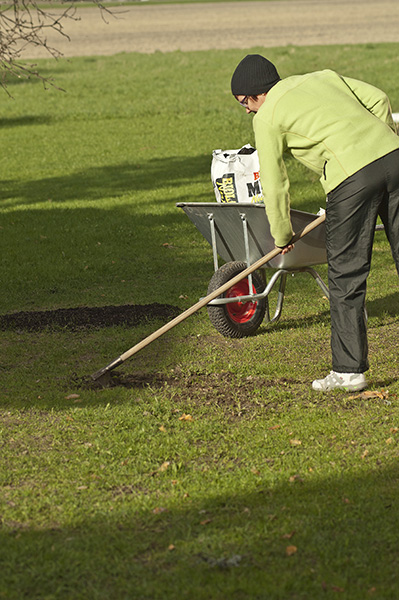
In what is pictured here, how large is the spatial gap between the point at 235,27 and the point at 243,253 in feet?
129

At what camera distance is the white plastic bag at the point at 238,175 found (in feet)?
20.0

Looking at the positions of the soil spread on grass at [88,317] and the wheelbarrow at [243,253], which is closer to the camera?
the wheelbarrow at [243,253]

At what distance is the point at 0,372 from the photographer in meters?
5.68

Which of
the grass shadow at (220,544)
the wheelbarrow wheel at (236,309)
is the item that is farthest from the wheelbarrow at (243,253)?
the grass shadow at (220,544)

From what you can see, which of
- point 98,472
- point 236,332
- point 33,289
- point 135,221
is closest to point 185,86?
point 135,221

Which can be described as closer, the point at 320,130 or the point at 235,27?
the point at 320,130

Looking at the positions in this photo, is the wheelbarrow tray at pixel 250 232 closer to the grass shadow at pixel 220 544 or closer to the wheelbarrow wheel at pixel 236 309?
the wheelbarrow wheel at pixel 236 309

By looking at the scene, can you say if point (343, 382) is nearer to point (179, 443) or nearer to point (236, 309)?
point (179, 443)

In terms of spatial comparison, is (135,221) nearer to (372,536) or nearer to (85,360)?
(85,360)

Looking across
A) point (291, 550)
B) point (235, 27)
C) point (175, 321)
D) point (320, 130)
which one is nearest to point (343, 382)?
point (175, 321)

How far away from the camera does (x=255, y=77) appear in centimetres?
491

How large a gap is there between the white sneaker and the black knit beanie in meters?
1.67

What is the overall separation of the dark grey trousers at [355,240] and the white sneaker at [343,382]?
0.04 m

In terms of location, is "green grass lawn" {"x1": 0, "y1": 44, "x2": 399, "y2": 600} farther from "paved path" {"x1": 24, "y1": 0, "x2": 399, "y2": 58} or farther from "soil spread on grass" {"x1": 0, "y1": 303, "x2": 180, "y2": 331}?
"paved path" {"x1": 24, "y1": 0, "x2": 399, "y2": 58}
